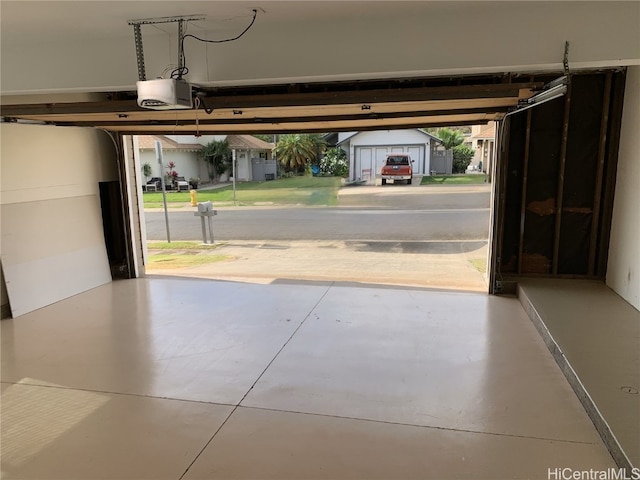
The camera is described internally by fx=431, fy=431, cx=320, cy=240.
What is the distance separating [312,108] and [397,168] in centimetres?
1531

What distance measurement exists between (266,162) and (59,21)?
22.4 meters

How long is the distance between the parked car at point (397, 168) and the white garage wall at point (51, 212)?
14545 millimetres

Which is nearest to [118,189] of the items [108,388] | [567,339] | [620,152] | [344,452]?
[108,388]

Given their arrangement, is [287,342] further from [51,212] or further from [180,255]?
[180,255]

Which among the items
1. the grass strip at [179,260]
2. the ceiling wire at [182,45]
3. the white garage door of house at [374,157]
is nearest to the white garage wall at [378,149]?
the white garage door of house at [374,157]

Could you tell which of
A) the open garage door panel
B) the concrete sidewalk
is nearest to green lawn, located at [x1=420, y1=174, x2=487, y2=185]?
the concrete sidewalk

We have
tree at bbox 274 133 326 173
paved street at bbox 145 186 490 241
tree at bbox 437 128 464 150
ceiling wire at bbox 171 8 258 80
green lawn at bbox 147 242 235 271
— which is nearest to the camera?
ceiling wire at bbox 171 8 258 80

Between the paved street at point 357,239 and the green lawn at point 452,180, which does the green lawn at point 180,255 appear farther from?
the green lawn at point 452,180

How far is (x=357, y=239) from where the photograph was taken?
10398mm

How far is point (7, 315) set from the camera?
16.4ft

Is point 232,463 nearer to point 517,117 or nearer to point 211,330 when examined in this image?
point 211,330

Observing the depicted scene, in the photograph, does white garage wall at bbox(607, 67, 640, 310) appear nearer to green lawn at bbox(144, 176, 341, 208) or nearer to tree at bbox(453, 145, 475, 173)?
green lawn at bbox(144, 176, 341, 208)

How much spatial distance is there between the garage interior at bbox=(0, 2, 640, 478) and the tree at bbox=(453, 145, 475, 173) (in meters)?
21.5

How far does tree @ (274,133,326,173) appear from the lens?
2533 centimetres
